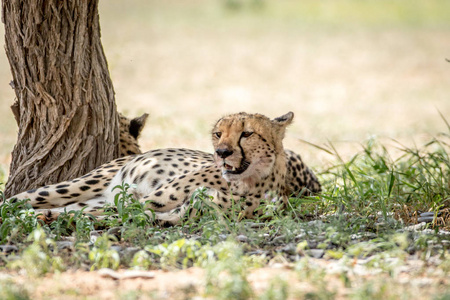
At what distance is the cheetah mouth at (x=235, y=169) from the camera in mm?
3758

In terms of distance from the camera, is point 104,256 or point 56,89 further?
point 56,89

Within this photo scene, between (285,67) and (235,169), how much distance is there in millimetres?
10603

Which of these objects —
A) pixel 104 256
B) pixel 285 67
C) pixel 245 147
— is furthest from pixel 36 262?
pixel 285 67

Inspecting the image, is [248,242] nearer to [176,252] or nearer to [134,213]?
[176,252]

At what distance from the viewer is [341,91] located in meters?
12.4

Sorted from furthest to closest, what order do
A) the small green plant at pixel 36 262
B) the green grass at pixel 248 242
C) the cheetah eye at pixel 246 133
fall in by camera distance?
1. the cheetah eye at pixel 246 133
2. the small green plant at pixel 36 262
3. the green grass at pixel 248 242

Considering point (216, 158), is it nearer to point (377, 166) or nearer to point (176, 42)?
point (377, 166)

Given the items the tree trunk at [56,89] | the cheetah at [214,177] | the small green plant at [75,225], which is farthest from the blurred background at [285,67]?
the small green plant at [75,225]

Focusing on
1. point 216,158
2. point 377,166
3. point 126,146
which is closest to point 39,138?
point 126,146

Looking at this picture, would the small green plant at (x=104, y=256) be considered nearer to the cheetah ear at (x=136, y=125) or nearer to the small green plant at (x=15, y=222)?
the small green plant at (x=15, y=222)

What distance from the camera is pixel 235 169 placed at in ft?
12.4

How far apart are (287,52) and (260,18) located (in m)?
3.95

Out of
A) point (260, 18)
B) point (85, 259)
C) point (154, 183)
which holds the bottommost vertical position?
point (85, 259)

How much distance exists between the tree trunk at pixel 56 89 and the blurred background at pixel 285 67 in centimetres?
231
